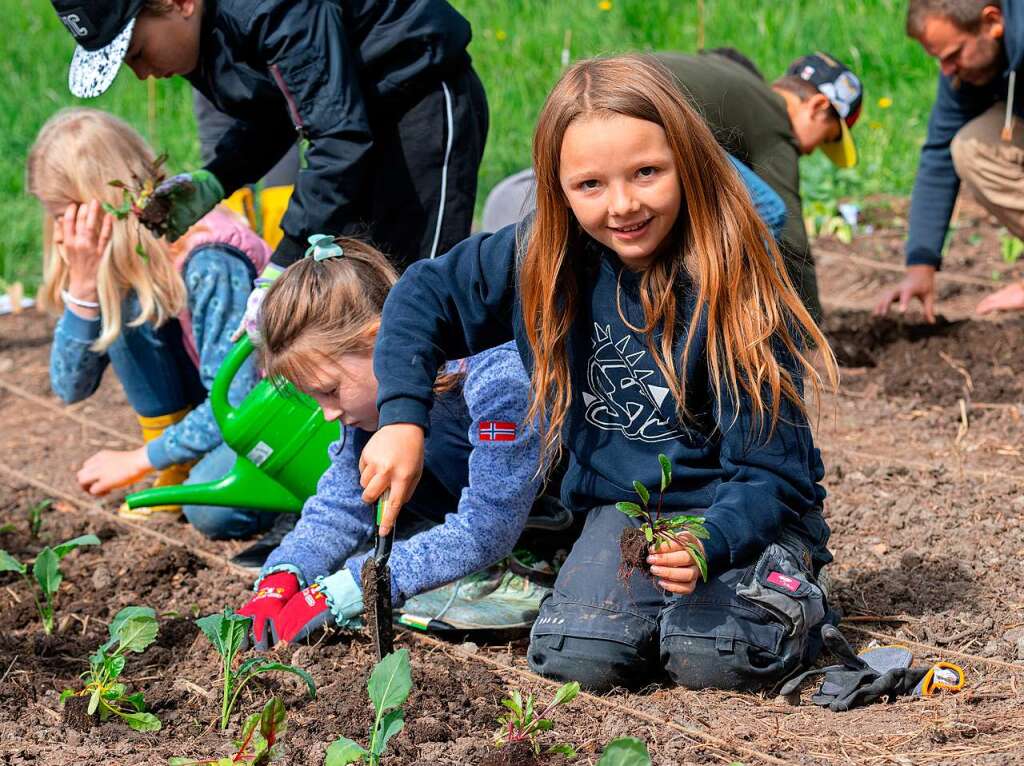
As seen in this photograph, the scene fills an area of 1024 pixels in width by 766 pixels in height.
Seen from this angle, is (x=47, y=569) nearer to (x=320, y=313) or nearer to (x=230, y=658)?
(x=230, y=658)

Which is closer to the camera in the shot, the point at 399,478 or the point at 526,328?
the point at 399,478

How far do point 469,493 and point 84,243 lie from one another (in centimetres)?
134

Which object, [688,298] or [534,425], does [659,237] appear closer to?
[688,298]

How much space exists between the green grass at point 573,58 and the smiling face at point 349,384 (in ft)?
11.5

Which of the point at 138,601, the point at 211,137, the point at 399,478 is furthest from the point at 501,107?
the point at 399,478

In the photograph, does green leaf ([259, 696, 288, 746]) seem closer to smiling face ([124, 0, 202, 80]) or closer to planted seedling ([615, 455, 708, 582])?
planted seedling ([615, 455, 708, 582])

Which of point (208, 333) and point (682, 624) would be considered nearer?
point (682, 624)

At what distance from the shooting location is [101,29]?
8.91 feet

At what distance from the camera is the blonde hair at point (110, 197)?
314 cm

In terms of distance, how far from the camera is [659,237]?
2.08 m

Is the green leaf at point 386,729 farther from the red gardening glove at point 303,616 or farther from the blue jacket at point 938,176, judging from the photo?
the blue jacket at point 938,176

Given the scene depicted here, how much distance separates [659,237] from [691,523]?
0.48 m

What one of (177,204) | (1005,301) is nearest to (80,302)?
(177,204)

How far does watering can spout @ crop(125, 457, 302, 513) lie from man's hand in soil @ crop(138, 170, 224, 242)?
594 mm
